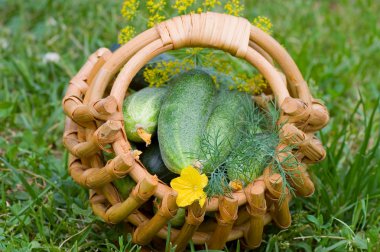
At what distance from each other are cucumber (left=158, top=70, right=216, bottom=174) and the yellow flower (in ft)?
0.40

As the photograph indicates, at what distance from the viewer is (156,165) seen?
233cm

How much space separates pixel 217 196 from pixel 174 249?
0.25 m

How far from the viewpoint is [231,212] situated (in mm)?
2068

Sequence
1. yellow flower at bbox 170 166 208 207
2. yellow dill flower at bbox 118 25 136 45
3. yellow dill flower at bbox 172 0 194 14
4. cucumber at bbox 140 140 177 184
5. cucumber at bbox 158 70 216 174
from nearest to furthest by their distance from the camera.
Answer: yellow flower at bbox 170 166 208 207
cucumber at bbox 158 70 216 174
cucumber at bbox 140 140 177 184
yellow dill flower at bbox 172 0 194 14
yellow dill flower at bbox 118 25 136 45

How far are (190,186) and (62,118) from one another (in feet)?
4.69

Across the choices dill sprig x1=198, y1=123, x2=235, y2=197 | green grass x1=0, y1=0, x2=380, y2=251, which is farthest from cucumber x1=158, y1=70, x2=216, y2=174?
green grass x1=0, y1=0, x2=380, y2=251

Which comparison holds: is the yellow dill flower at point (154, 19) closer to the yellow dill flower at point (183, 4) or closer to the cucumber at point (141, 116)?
the yellow dill flower at point (183, 4)

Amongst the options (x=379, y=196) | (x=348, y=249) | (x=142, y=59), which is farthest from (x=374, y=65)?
(x=142, y=59)

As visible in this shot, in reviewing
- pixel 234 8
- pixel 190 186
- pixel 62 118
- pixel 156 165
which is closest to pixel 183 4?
pixel 234 8

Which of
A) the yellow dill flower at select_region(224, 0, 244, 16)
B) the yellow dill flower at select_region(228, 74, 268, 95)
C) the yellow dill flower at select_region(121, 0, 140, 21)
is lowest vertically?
the yellow dill flower at select_region(228, 74, 268, 95)

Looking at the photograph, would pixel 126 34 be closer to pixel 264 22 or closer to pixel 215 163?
pixel 264 22

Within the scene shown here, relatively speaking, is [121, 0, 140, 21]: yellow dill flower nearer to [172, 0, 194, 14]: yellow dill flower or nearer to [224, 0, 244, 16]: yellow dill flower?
[172, 0, 194, 14]: yellow dill flower

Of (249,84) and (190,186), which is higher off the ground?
(249,84)

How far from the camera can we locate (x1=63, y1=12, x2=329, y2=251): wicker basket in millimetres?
2088
